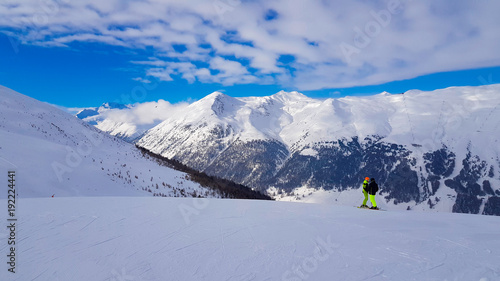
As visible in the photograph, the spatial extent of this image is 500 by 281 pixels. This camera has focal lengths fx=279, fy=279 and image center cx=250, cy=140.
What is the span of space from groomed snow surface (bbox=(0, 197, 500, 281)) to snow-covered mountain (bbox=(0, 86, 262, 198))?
13702mm

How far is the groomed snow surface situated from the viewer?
606 centimetres

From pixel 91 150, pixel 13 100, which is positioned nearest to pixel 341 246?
pixel 91 150

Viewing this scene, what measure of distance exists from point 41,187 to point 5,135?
37.2ft

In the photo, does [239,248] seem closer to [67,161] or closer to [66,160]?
[67,161]

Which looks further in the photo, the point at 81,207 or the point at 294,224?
the point at 81,207

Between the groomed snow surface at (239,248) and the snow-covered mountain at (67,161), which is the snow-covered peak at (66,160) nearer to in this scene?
the snow-covered mountain at (67,161)

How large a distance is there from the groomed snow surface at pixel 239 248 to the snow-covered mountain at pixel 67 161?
13702mm

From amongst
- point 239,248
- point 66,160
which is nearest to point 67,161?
point 66,160

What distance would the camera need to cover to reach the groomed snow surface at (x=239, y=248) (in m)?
6.06

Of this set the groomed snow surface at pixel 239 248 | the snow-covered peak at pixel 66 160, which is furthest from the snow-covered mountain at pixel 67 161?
the groomed snow surface at pixel 239 248

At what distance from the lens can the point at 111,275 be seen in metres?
5.93

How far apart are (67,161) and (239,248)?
2651 centimetres

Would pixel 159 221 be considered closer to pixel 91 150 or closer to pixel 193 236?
pixel 193 236

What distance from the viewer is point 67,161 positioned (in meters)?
27.3
